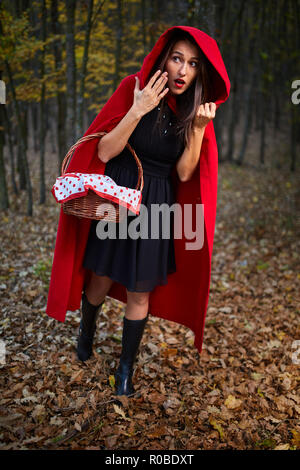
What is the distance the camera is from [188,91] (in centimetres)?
221

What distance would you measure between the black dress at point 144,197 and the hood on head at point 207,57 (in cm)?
27

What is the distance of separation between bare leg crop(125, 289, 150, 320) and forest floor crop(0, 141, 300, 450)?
2.11ft

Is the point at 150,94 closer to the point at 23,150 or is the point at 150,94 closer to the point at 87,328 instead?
the point at 87,328

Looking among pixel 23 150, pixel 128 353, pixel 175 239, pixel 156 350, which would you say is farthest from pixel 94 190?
pixel 23 150

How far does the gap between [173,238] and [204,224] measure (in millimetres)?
Answer: 322

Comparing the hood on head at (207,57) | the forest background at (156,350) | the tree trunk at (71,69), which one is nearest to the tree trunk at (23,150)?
the forest background at (156,350)

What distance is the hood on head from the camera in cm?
198

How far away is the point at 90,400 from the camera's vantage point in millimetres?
2482

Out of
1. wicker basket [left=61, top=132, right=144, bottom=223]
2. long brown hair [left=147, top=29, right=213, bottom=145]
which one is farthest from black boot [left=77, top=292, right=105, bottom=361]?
long brown hair [left=147, top=29, right=213, bottom=145]

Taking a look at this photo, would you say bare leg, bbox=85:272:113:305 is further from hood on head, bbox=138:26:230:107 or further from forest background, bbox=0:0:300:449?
hood on head, bbox=138:26:230:107

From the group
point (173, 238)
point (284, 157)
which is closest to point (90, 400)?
point (173, 238)

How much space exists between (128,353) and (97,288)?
0.56 metres

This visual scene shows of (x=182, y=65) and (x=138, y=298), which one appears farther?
(x=138, y=298)
